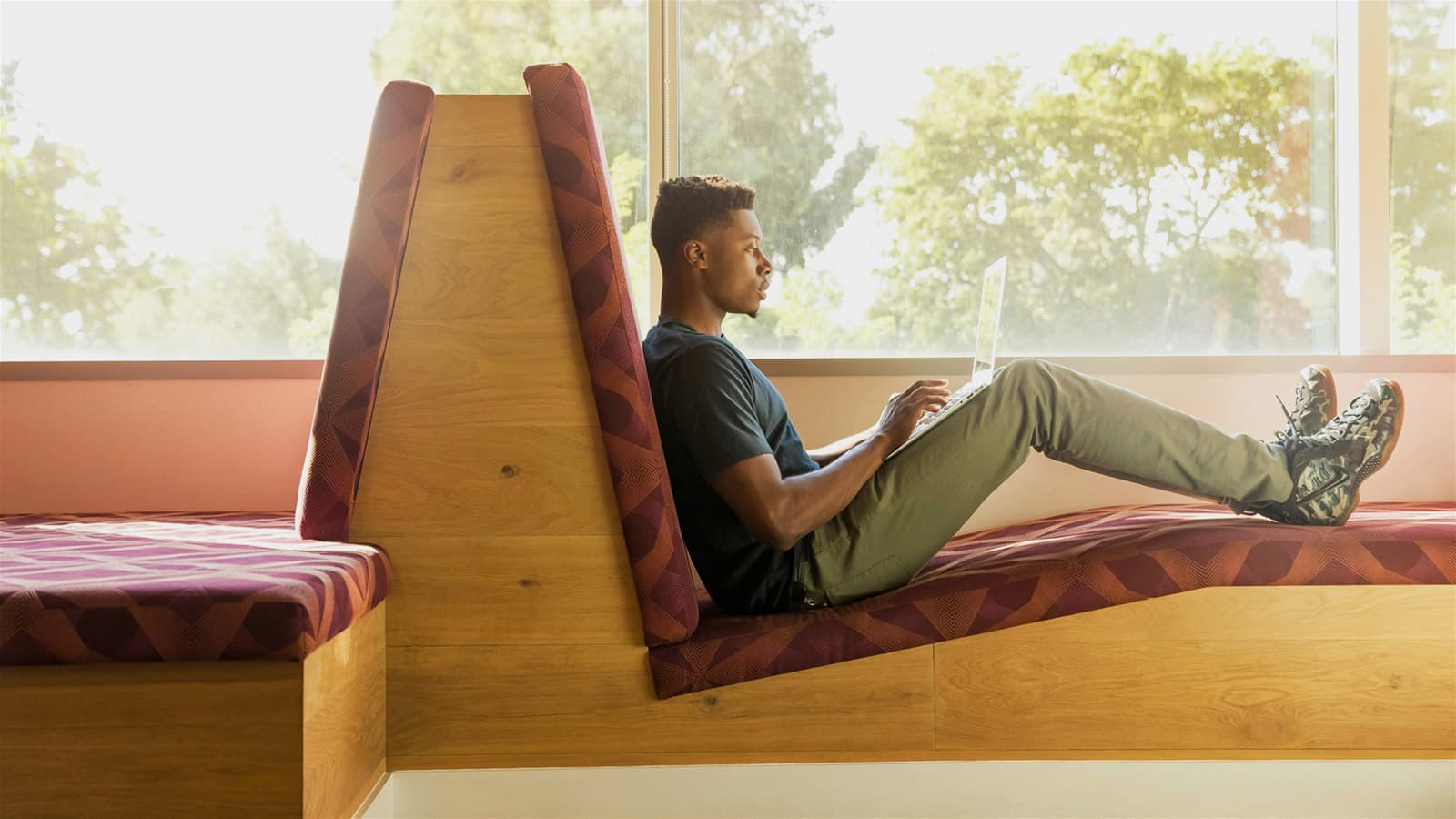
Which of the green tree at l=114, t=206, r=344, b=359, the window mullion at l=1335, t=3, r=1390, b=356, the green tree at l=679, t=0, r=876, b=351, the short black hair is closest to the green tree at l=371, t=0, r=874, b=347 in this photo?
the green tree at l=679, t=0, r=876, b=351

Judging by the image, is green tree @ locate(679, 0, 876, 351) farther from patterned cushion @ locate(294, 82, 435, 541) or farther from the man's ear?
patterned cushion @ locate(294, 82, 435, 541)

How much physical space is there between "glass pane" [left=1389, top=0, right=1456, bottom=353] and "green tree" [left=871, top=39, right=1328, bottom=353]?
0.22m

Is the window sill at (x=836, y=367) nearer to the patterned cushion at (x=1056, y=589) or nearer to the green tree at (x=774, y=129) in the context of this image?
the green tree at (x=774, y=129)

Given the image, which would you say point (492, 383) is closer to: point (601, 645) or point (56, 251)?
point (601, 645)

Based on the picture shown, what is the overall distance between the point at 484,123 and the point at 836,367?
3.42 feet

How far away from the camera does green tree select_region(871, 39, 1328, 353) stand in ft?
8.38

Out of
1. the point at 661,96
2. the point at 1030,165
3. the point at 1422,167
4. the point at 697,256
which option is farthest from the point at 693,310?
the point at 1422,167

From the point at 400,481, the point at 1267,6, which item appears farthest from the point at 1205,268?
the point at 400,481

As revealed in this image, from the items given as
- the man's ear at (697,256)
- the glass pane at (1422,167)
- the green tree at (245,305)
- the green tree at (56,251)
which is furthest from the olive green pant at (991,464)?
the green tree at (56,251)

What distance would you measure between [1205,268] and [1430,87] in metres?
0.66

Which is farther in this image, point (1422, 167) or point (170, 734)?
point (1422, 167)

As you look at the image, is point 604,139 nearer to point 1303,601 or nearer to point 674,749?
point 674,749

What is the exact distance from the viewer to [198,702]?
1237 millimetres

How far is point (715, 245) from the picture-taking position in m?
1.85
